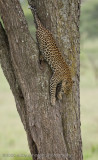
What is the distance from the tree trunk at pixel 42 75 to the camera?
3594mm

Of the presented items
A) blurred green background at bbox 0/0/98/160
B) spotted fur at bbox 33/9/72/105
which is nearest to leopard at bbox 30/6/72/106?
spotted fur at bbox 33/9/72/105

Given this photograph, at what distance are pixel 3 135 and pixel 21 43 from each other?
25.5 ft

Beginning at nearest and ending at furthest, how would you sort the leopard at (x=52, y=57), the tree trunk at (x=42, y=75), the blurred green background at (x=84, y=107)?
the tree trunk at (x=42, y=75), the leopard at (x=52, y=57), the blurred green background at (x=84, y=107)

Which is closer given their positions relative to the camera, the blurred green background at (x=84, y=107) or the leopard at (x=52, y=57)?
the leopard at (x=52, y=57)

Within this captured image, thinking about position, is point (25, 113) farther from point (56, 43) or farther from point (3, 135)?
point (3, 135)

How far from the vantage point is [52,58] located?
3859 mm

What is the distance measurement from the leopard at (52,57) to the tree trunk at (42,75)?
52mm

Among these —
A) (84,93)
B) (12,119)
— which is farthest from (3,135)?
(84,93)

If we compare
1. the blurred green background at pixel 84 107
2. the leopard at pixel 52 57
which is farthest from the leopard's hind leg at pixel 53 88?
the blurred green background at pixel 84 107

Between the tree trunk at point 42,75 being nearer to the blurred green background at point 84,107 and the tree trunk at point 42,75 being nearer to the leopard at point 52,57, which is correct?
the leopard at point 52,57

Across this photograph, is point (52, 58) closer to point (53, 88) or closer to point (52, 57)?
point (52, 57)

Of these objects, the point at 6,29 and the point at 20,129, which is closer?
the point at 6,29

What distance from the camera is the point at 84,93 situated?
16.6 m

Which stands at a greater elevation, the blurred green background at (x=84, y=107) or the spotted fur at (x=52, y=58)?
the spotted fur at (x=52, y=58)
